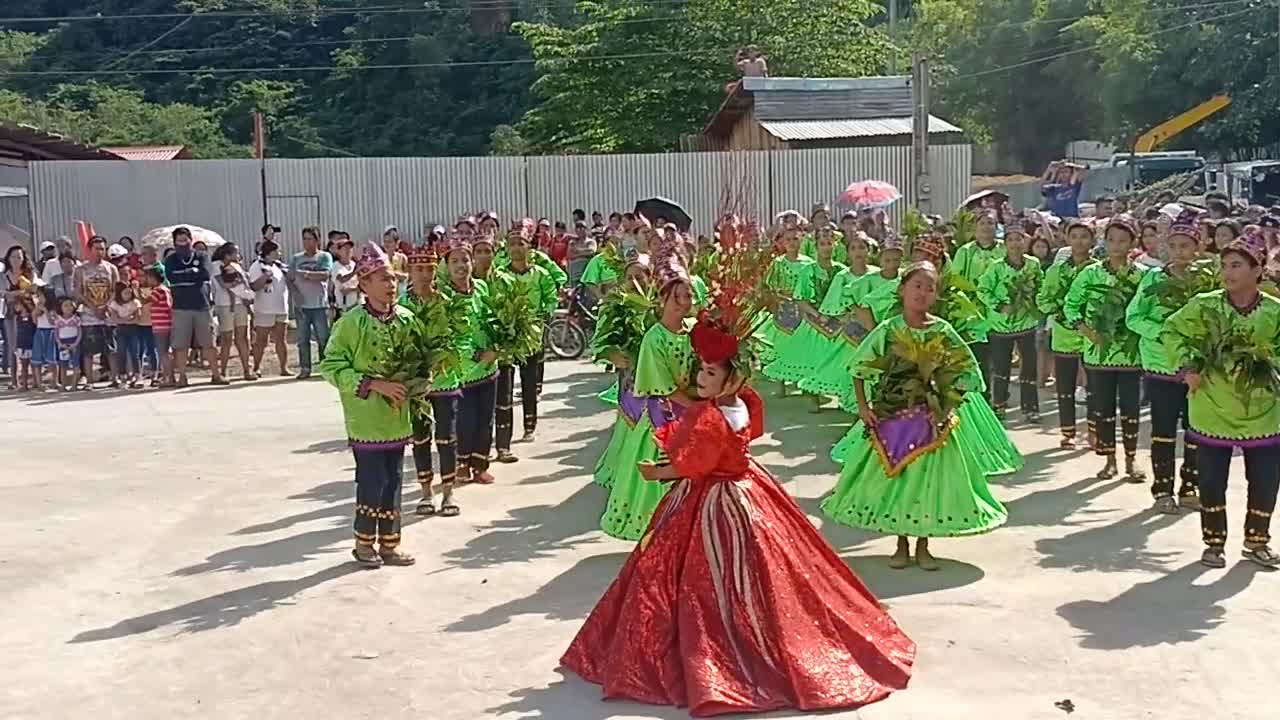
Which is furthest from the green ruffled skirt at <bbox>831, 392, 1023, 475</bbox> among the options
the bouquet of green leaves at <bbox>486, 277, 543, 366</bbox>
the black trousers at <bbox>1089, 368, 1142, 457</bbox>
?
the bouquet of green leaves at <bbox>486, 277, 543, 366</bbox>

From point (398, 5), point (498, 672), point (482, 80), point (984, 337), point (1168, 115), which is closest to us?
point (498, 672)

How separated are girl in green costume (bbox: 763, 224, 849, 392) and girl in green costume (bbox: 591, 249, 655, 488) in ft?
13.3

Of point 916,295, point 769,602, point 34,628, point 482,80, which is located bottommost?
point 34,628

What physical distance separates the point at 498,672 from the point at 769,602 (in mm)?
1397

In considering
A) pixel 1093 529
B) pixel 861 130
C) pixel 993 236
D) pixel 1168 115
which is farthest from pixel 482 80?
pixel 1093 529

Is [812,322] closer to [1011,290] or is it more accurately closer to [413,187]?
[1011,290]

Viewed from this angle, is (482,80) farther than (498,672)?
Yes

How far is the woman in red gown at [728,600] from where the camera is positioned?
6098 mm

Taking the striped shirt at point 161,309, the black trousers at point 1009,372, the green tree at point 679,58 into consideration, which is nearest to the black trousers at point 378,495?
the black trousers at point 1009,372

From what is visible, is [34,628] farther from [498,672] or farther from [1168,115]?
[1168,115]

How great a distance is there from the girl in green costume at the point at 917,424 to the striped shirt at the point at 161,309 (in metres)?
11.6

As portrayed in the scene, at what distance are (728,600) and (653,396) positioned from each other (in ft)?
7.05

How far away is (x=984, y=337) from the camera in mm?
12352

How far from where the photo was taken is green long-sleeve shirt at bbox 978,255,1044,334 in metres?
12.6
